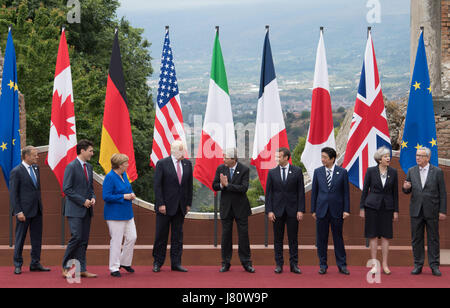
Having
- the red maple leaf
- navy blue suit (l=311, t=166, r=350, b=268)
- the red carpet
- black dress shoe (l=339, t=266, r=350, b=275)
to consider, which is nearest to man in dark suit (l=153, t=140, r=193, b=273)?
the red carpet

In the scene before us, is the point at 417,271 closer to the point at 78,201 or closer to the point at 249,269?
the point at 249,269

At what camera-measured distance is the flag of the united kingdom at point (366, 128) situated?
11531 mm

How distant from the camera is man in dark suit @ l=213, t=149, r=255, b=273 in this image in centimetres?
963

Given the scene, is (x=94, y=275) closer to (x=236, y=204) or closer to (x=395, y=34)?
(x=236, y=204)

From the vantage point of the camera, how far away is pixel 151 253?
10.7m

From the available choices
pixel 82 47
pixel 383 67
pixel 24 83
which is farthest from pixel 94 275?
pixel 383 67

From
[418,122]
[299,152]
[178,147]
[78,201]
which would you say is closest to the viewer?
[78,201]

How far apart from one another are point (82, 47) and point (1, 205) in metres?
22.5

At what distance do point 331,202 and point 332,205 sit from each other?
4 centimetres

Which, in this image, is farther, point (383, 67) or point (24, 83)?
point (383, 67)

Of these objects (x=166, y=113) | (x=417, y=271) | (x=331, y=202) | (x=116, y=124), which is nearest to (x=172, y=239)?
(x=331, y=202)

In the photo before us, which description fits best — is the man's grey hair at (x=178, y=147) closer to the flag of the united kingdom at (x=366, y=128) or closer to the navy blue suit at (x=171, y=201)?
the navy blue suit at (x=171, y=201)

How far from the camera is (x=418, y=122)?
37.9 ft

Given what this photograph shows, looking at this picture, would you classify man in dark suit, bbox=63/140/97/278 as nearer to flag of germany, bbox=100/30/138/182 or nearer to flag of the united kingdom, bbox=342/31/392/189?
flag of germany, bbox=100/30/138/182
